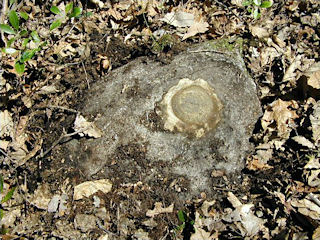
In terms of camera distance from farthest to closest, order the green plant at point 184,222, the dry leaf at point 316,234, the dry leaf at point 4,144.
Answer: the dry leaf at point 4,144 → the green plant at point 184,222 → the dry leaf at point 316,234

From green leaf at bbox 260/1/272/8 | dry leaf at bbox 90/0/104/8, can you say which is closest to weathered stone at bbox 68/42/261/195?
green leaf at bbox 260/1/272/8

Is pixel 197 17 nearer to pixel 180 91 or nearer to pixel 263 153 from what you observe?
pixel 180 91

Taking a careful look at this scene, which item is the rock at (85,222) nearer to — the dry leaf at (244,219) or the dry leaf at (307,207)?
the dry leaf at (244,219)

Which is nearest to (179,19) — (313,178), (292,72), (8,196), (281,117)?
(292,72)

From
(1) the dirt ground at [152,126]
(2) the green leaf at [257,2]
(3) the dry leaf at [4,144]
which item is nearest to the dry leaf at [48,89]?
(1) the dirt ground at [152,126]

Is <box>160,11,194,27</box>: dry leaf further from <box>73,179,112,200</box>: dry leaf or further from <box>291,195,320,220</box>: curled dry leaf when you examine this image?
<box>291,195,320,220</box>: curled dry leaf

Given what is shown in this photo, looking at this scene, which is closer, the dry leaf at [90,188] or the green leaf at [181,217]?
the green leaf at [181,217]
